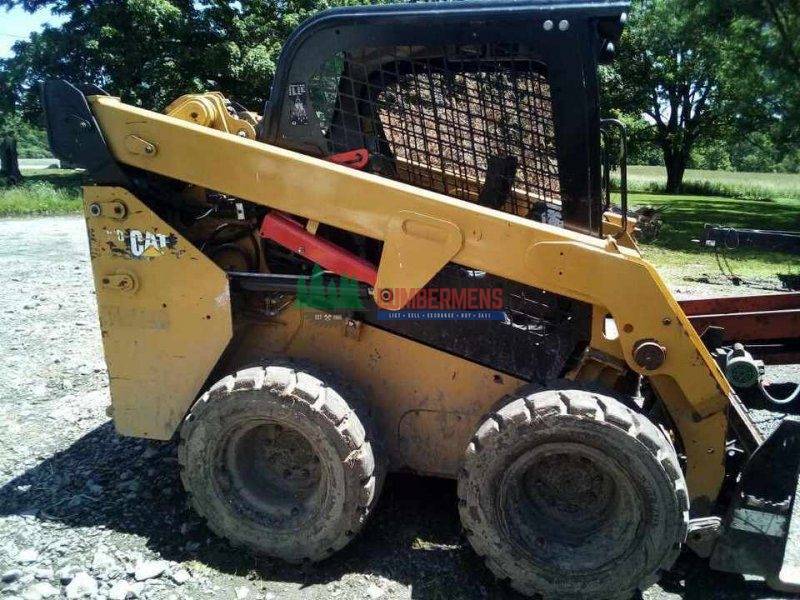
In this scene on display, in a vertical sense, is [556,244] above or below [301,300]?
above

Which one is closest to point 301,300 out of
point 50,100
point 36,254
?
point 50,100

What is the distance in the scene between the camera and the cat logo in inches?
121

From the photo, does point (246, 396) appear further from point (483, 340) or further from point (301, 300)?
point (483, 340)

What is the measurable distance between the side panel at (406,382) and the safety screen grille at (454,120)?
0.82 meters

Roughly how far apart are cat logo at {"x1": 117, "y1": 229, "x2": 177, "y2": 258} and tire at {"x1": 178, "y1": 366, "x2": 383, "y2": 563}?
0.74m

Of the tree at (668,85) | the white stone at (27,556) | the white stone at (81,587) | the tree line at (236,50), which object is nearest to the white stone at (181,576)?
the white stone at (81,587)

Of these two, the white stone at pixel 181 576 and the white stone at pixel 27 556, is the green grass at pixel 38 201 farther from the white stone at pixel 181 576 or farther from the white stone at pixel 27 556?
the white stone at pixel 181 576

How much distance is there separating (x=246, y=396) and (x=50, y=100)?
1.74 metres

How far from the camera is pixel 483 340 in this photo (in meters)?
3.09

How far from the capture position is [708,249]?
11961mm

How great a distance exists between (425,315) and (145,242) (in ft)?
4.76

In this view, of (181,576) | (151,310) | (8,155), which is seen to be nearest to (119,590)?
(181,576)

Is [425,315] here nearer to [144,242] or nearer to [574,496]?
[574,496]

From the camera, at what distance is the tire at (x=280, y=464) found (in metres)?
2.85
